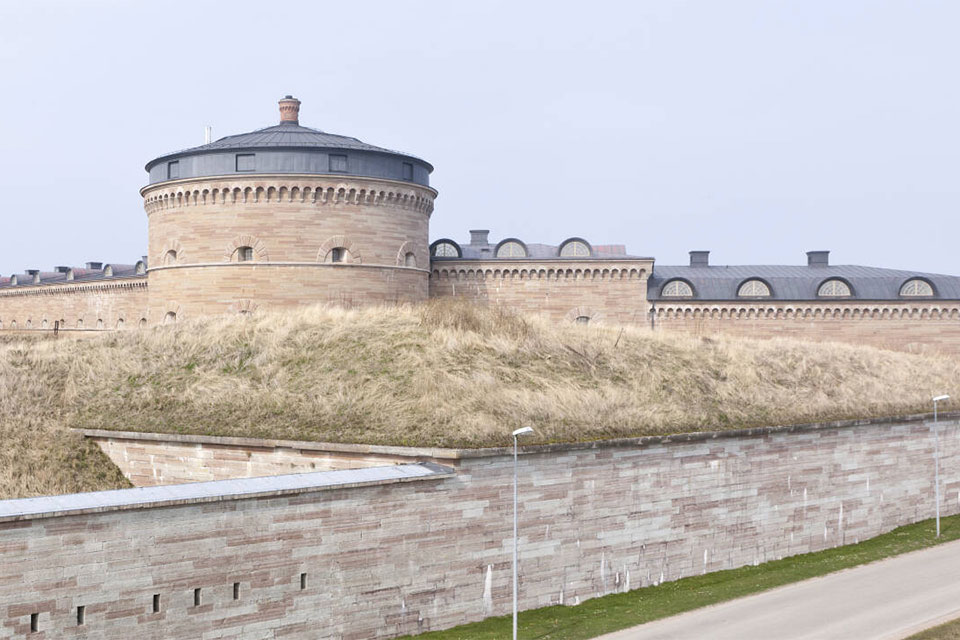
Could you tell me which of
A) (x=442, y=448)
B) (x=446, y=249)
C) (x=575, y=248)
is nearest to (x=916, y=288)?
(x=575, y=248)

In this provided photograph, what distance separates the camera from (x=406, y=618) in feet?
57.1

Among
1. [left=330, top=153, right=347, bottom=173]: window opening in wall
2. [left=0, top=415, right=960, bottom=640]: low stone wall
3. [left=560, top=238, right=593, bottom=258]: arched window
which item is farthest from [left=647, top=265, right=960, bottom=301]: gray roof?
[left=0, top=415, right=960, bottom=640]: low stone wall

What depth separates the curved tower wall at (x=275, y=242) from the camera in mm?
36094

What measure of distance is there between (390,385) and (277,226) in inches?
635

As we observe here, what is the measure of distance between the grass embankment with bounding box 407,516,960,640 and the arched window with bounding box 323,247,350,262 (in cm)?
2031

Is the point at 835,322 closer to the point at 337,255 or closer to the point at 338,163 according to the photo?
the point at 337,255

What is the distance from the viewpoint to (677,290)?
46.5m

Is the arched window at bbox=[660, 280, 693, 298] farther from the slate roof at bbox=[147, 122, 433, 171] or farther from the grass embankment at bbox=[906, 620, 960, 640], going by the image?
the grass embankment at bbox=[906, 620, 960, 640]

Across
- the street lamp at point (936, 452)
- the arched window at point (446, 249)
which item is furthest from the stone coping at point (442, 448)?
the arched window at point (446, 249)

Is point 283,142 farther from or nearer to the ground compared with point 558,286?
farther from the ground

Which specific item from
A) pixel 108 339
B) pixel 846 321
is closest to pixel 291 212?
pixel 108 339

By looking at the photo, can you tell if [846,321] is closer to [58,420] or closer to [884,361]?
[884,361]

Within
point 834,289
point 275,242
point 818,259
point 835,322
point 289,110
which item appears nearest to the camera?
point 275,242

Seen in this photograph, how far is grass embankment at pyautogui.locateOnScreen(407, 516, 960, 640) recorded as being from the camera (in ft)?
57.5
